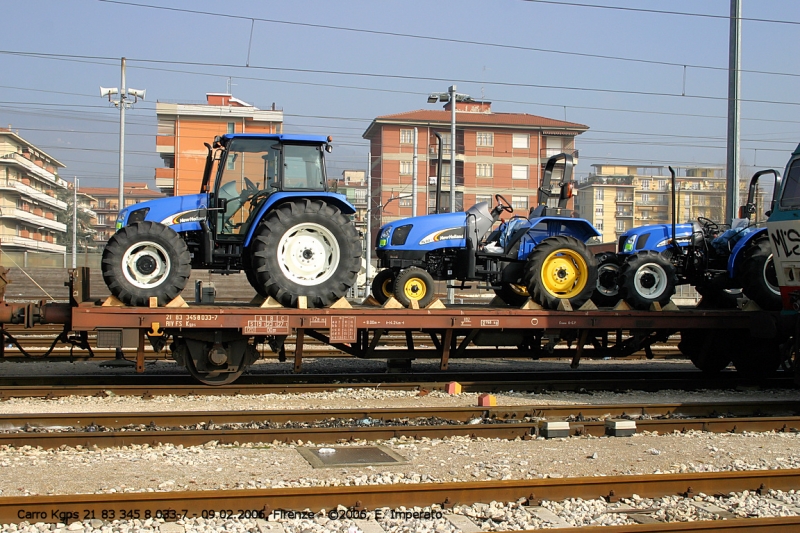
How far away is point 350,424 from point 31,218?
218ft

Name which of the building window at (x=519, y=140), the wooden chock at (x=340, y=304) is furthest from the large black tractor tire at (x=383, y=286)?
the building window at (x=519, y=140)

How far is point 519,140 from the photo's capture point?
57.6 m

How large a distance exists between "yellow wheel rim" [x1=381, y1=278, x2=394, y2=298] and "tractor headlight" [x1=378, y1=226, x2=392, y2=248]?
0.73 m

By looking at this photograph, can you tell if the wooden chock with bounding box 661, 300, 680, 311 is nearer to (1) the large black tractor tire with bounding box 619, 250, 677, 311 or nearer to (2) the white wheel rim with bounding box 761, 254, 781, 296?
(1) the large black tractor tire with bounding box 619, 250, 677, 311

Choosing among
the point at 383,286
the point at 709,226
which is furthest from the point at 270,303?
the point at 709,226

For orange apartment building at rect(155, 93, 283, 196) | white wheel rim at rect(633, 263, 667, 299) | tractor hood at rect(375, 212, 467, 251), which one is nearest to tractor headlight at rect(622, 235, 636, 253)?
white wheel rim at rect(633, 263, 667, 299)

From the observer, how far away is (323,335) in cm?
1084

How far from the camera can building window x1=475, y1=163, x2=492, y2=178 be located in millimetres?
56844

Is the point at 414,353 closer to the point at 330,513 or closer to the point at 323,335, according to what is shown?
the point at 323,335

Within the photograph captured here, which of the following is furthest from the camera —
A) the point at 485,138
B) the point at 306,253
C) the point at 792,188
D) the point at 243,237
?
the point at 485,138

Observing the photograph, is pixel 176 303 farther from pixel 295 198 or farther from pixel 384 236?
pixel 384 236

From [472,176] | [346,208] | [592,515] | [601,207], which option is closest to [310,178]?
[346,208]

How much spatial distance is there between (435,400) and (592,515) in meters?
4.86

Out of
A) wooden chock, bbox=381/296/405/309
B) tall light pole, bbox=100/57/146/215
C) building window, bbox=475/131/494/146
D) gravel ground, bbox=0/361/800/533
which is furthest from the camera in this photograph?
building window, bbox=475/131/494/146
